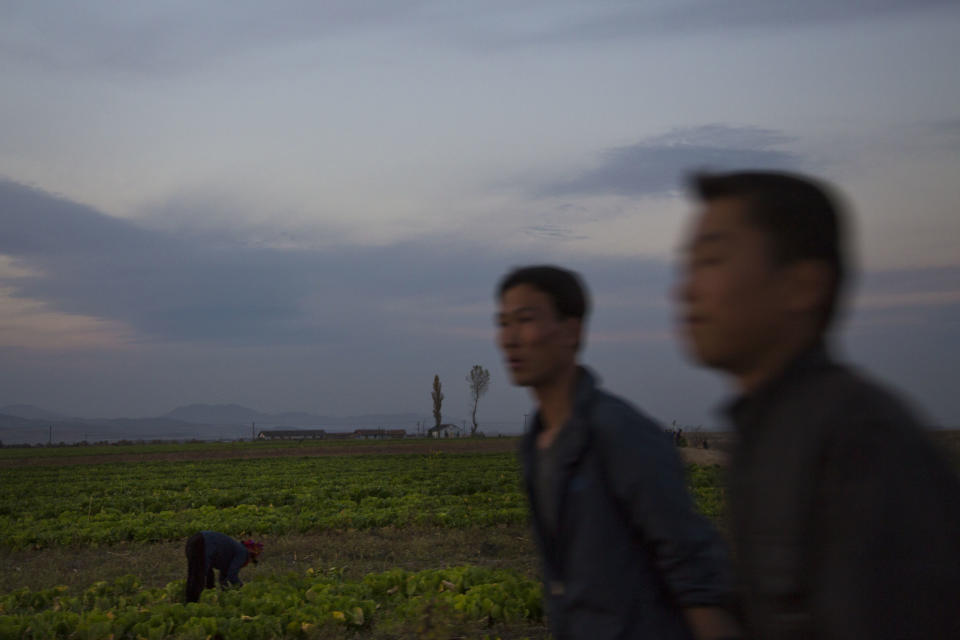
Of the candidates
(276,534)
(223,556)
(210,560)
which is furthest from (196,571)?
(276,534)

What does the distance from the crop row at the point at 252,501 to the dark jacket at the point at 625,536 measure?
10.2 metres

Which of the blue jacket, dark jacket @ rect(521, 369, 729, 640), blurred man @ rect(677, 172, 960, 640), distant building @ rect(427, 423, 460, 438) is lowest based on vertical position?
distant building @ rect(427, 423, 460, 438)

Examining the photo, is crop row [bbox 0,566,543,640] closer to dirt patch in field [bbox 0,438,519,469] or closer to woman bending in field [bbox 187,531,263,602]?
woman bending in field [bbox 187,531,263,602]

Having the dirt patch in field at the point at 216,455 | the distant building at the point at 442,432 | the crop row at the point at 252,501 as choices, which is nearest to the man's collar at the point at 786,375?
the crop row at the point at 252,501

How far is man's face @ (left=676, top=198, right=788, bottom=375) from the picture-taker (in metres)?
0.98

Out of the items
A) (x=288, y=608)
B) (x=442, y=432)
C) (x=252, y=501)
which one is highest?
(x=288, y=608)

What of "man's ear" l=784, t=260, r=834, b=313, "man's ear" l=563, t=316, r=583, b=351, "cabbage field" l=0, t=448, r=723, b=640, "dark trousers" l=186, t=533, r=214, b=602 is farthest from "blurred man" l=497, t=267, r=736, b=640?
"dark trousers" l=186, t=533, r=214, b=602

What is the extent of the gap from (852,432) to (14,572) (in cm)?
1489

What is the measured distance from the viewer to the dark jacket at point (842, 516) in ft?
2.56

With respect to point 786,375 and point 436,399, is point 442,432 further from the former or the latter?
point 786,375

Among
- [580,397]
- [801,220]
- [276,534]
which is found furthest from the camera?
[276,534]

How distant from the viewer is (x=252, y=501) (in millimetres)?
20406

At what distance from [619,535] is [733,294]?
0.92 meters

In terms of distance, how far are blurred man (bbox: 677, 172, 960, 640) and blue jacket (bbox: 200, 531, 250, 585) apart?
8.90m
